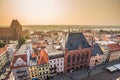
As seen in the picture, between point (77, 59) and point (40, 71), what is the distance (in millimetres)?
9313

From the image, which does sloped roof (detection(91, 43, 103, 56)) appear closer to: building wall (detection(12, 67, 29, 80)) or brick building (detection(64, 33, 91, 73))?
brick building (detection(64, 33, 91, 73))

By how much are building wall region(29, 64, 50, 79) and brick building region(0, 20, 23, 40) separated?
22.2 metres

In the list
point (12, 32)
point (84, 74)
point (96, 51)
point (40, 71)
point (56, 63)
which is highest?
point (12, 32)

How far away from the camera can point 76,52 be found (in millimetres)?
24344

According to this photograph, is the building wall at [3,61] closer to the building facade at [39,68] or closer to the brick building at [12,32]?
the building facade at [39,68]

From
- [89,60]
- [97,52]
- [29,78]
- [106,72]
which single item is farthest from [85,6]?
[29,78]

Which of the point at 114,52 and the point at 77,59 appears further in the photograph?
the point at 114,52

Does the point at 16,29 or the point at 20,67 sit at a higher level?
the point at 16,29

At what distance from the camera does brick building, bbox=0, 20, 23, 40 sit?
38825mm

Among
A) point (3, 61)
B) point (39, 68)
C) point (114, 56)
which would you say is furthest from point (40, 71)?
point (114, 56)

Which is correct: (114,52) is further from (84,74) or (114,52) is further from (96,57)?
(84,74)

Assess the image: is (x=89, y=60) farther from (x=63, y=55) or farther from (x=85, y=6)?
(x=85, y=6)

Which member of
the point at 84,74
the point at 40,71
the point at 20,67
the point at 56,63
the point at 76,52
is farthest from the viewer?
the point at 84,74

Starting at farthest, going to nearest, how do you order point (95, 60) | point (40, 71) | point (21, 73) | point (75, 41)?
1. point (95, 60)
2. point (75, 41)
3. point (40, 71)
4. point (21, 73)
